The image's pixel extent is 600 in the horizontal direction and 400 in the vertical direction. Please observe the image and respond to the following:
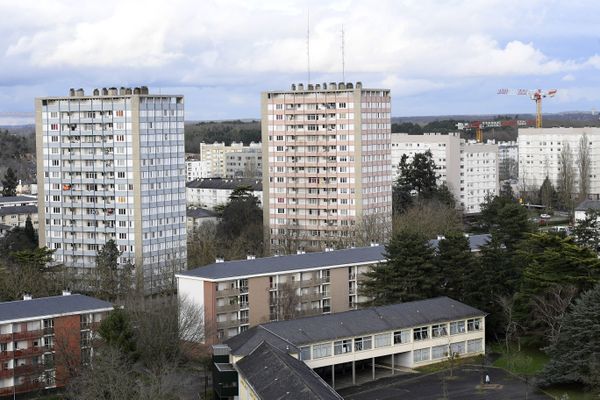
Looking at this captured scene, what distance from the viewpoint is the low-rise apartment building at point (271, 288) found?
34.1m

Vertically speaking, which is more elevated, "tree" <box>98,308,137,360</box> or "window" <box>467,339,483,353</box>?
"tree" <box>98,308,137,360</box>

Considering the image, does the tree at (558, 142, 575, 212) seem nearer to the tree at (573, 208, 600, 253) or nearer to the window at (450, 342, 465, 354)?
the tree at (573, 208, 600, 253)

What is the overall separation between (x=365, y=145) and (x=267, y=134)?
593 centimetres

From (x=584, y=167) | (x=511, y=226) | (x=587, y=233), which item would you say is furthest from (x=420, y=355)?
(x=584, y=167)

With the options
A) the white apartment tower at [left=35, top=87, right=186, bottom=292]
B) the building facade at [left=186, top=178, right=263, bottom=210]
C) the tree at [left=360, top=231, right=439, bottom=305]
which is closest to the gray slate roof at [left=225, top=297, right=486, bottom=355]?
the tree at [left=360, top=231, right=439, bottom=305]

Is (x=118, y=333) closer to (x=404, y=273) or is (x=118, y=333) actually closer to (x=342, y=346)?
(x=342, y=346)

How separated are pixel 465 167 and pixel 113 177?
39.9 metres

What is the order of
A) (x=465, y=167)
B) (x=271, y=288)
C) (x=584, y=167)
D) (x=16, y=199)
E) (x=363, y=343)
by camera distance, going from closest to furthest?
(x=363, y=343), (x=271, y=288), (x=16, y=199), (x=465, y=167), (x=584, y=167)

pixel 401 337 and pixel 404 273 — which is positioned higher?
pixel 404 273

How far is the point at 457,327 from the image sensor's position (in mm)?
32812

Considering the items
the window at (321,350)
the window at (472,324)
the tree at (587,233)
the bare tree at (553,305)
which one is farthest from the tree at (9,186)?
the bare tree at (553,305)

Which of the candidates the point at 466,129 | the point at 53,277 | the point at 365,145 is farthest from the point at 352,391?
the point at 466,129

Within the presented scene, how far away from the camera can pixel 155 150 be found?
48.8m

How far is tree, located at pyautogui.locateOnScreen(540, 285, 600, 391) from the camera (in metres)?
27.6
